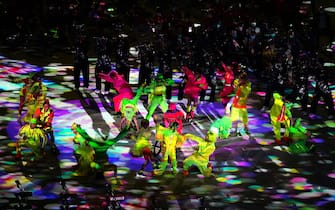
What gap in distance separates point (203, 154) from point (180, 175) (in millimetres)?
277

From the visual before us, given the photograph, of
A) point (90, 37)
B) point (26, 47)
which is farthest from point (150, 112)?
point (26, 47)

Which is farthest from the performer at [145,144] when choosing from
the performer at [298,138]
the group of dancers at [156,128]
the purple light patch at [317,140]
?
the purple light patch at [317,140]

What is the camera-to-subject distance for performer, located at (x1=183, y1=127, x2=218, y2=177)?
14.7ft

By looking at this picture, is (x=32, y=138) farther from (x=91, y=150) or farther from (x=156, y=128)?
(x=156, y=128)

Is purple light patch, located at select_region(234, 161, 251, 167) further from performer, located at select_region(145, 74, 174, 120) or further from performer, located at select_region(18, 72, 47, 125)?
performer, located at select_region(18, 72, 47, 125)

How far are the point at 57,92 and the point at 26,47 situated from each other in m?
2.23

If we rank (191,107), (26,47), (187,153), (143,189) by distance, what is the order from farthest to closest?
(26,47)
(191,107)
(187,153)
(143,189)

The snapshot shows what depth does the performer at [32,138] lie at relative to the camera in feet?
15.5

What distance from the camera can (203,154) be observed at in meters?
4.49

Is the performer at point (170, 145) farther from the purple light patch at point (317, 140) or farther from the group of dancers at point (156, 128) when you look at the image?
the purple light patch at point (317, 140)

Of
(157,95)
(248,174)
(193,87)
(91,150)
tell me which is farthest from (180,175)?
(193,87)

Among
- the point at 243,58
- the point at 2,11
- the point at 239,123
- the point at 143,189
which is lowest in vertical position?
the point at 143,189

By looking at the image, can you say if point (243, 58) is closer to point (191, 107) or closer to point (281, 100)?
point (191, 107)

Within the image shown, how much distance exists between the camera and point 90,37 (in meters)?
6.98
